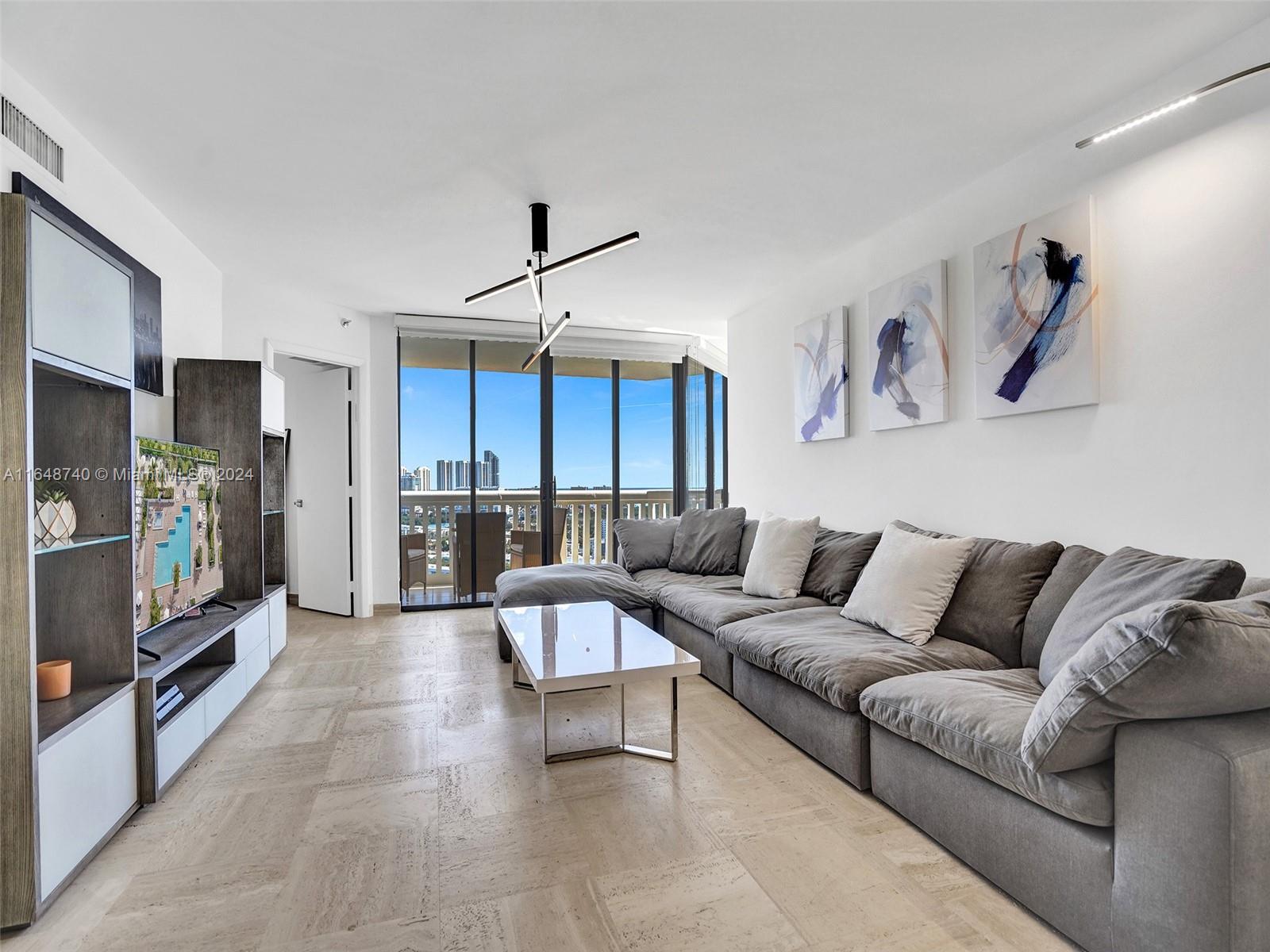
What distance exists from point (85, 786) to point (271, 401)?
2.57 meters

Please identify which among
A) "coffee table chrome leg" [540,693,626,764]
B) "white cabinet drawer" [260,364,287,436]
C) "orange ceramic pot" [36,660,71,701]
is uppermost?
"white cabinet drawer" [260,364,287,436]

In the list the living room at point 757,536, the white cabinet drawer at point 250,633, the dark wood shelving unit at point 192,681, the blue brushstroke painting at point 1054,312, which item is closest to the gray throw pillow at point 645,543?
the living room at point 757,536

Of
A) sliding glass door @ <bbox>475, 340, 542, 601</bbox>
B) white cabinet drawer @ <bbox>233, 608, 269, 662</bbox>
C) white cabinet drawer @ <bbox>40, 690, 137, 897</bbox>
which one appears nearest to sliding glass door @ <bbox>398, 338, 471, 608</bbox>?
sliding glass door @ <bbox>475, 340, 542, 601</bbox>

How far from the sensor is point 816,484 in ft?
14.4

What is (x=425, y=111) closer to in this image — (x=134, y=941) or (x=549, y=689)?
(x=549, y=689)

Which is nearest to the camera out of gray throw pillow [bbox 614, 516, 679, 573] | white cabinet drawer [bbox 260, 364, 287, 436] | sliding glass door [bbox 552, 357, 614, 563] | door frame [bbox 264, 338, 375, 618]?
white cabinet drawer [bbox 260, 364, 287, 436]

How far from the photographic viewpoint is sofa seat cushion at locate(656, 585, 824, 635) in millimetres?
3475

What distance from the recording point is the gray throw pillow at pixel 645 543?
16.8 ft

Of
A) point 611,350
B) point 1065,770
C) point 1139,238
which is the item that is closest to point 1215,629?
point 1065,770

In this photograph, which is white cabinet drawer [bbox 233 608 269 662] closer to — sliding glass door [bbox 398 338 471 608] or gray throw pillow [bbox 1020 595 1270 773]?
sliding glass door [bbox 398 338 471 608]

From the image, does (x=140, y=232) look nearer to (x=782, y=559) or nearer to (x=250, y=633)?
(x=250, y=633)

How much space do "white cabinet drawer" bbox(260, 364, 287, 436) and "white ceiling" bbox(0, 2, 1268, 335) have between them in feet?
2.58

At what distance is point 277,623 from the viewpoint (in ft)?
13.2

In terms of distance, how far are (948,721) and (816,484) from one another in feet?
8.48
